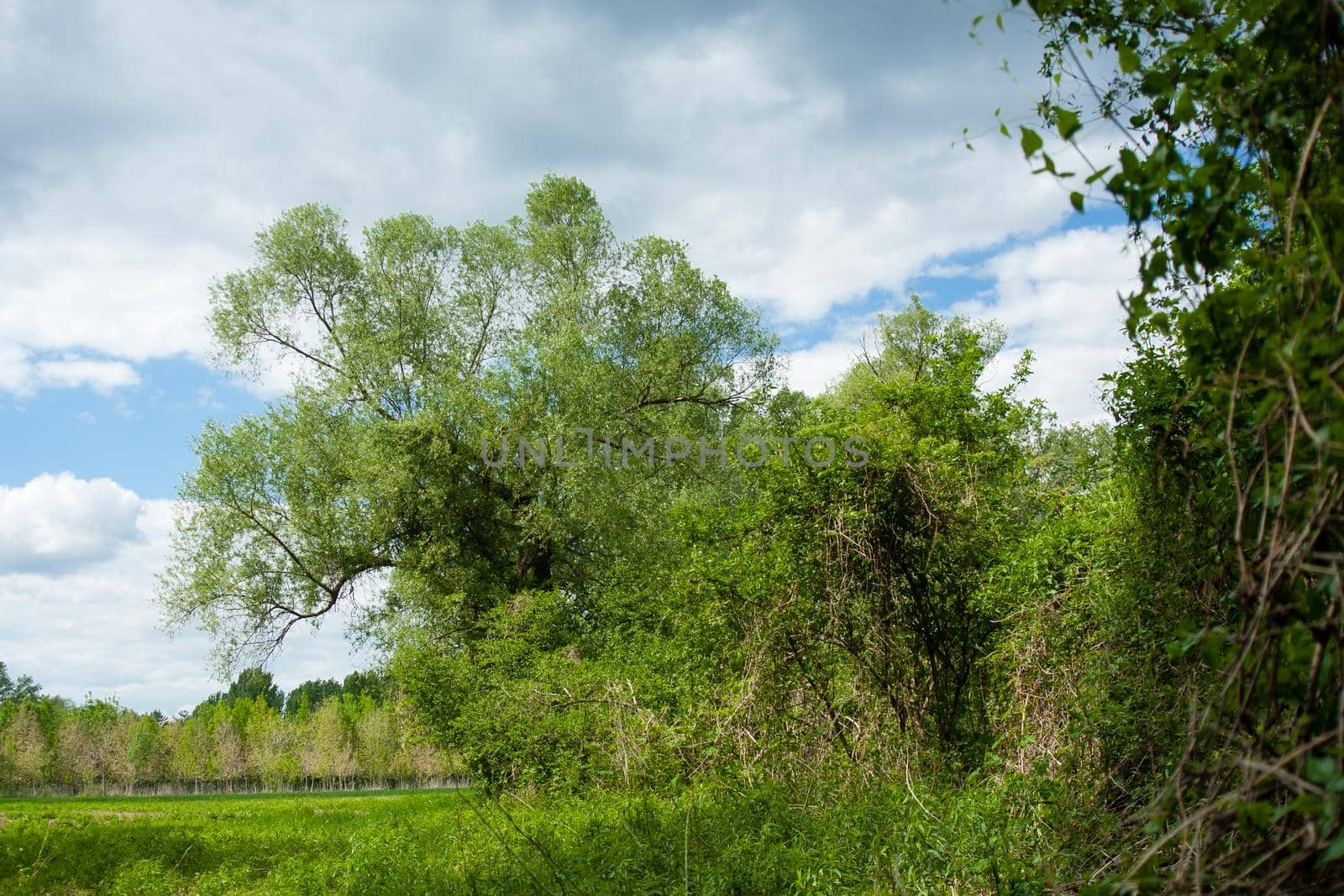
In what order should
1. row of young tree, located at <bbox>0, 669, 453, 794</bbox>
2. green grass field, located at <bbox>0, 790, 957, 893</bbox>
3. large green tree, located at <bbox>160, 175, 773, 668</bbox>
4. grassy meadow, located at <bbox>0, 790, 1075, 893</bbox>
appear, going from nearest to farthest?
grassy meadow, located at <bbox>0, 790, 1075, 893</bbox> < green grass field, located at <bbox>0, 790, 957, 893</bbox> < large green tree, located at <bbox>160, 175, 773, 668</bbox> < row of young tree, located at <bbox>0, 669, 453, 794</bbox>

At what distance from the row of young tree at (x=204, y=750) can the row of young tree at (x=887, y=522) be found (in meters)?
24.4

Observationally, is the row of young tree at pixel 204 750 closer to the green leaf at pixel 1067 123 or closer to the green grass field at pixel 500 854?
the green grass field at pixel 500 854

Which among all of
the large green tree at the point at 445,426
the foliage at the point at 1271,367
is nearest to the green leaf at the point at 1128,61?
the foliage at the point at 1271,367

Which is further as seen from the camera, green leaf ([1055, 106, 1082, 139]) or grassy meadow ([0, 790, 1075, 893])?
grassy meadow ([0, 790, 1075, 893])

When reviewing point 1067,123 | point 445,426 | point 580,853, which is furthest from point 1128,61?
point 445,426

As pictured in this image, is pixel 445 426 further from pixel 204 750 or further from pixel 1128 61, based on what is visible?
pixel 204 750

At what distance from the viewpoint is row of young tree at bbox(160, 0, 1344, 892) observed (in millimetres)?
1882

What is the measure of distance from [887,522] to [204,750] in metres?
48.0

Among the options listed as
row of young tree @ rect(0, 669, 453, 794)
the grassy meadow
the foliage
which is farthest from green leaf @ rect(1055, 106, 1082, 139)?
row of young tree @ rect(0, 669, 453, 794)

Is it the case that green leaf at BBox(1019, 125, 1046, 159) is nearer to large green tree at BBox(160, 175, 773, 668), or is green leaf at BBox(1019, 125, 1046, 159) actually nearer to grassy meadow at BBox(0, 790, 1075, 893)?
grassy meadow at BBox(0, 790, 1075, 893)

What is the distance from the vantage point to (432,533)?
53.6 ft

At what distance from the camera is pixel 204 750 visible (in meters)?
45.7

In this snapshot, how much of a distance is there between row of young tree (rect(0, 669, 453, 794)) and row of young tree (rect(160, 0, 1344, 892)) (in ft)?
80.2

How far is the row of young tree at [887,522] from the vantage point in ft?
6.17
